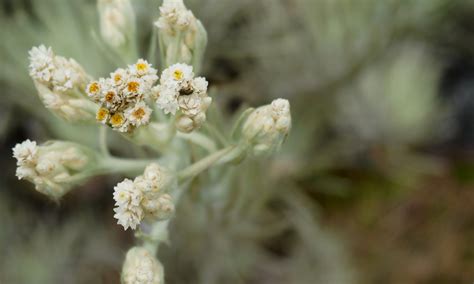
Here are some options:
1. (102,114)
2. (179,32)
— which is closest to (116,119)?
(102,114)

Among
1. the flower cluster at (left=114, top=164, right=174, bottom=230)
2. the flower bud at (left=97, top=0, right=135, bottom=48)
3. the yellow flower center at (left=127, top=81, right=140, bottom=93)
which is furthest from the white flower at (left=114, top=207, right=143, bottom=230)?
the flower bud at (left=97, top=0, right=135, bottom=48)

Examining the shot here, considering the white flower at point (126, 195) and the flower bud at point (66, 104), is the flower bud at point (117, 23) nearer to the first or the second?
the flower bud at point (66, 104)

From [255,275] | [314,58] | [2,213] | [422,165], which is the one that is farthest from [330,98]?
[2,213]

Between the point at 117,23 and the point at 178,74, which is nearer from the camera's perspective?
the point at 178,74

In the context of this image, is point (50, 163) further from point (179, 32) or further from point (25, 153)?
point (179, 32)

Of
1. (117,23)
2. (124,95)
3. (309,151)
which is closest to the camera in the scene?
(124,95)

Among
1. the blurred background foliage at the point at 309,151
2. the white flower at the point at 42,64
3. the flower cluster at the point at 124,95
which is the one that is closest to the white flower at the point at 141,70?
the flower cluster at the point at 124,95
